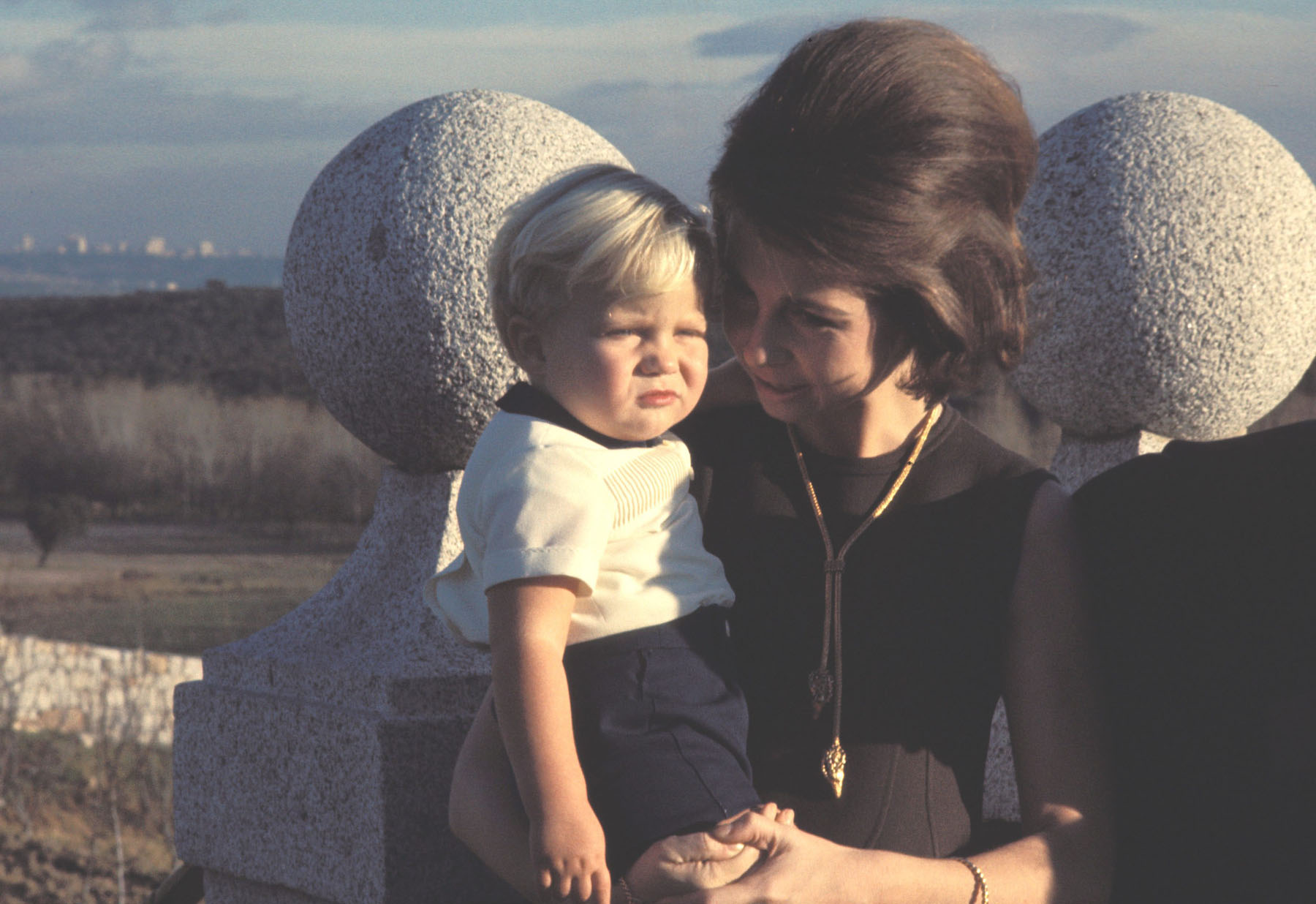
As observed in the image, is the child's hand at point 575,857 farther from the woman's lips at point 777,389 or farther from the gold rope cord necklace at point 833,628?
the woman's lips at point 777,389

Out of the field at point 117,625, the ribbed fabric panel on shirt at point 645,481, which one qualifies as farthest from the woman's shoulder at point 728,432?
A: the field at point 117,625

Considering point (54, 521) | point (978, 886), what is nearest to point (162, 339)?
point (54, 521)

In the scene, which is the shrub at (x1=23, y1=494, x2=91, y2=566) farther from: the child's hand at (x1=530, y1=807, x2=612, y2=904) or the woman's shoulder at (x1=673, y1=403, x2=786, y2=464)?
the child's hand at (x1=530, y1=807, x2=612, y2=904)

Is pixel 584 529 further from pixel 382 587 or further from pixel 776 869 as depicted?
pixel 382 587

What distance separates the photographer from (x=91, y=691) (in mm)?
8477

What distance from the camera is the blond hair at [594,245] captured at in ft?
6.56

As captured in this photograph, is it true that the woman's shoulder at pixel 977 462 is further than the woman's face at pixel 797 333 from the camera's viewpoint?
Yes

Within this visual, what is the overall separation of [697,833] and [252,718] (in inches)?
66.0

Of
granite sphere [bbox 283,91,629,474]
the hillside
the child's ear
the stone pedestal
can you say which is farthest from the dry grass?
the child's ear

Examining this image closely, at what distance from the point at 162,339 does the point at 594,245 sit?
28.8 meters

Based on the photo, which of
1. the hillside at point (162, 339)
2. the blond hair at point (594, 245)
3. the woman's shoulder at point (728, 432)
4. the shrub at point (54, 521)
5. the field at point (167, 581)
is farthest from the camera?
the hillside at point (162, 339)

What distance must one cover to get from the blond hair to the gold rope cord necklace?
0.45 m

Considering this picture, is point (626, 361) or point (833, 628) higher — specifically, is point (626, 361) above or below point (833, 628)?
above

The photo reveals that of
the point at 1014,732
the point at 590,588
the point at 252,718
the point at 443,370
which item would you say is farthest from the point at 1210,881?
the point at 252,718
